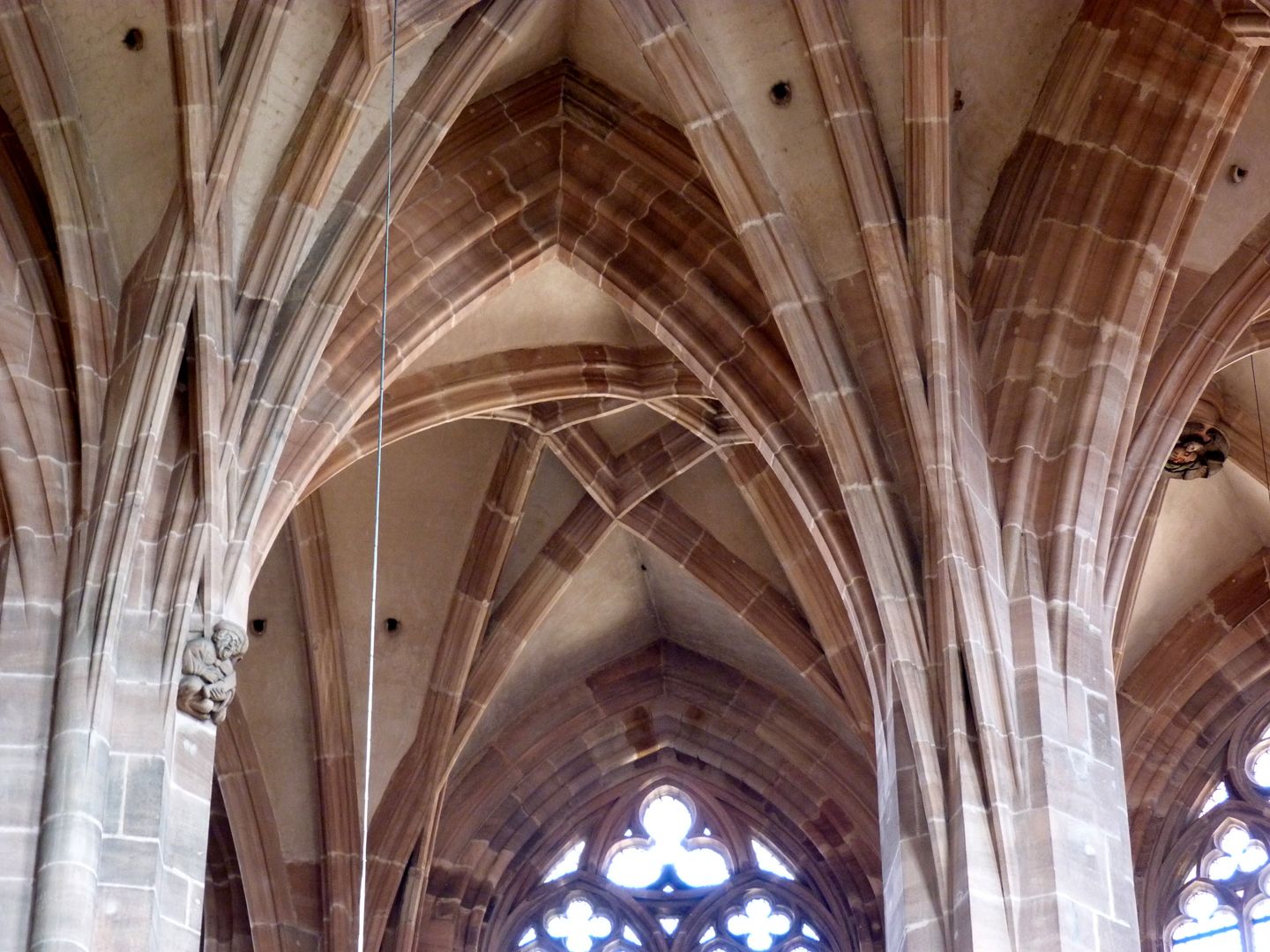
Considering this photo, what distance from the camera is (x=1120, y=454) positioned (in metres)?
15.6

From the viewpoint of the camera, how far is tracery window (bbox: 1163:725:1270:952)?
19.2m

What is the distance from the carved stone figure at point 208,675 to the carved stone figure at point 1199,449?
8.21 m

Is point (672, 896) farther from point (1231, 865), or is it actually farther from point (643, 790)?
point (1231, 865)

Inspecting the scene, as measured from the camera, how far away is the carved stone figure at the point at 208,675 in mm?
13664

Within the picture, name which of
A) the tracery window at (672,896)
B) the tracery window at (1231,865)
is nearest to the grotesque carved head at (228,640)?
the tracery window at (672,896)

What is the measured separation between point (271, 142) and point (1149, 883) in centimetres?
Result: 862

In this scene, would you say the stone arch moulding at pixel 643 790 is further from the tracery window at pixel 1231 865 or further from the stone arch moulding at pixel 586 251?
the stone arch moulding at pixel 586 251

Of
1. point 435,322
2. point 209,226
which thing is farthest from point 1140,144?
point 209,226

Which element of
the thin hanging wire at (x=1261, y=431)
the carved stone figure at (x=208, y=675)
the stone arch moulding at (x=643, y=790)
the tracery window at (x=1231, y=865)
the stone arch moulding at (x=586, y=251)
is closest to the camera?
the carved stone figure at (x=208, y=675)

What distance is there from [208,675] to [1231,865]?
28.9 feet

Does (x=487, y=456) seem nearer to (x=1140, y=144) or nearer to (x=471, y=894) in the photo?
(x=471, y=894)

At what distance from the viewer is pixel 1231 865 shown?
19.4 m

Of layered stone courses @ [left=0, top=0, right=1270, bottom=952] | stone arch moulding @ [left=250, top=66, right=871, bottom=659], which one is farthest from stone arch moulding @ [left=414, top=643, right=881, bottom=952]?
stone arch moulding @ [left=250, top=66, right=871, bottom=659]

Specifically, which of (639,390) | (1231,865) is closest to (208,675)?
(639,390)
